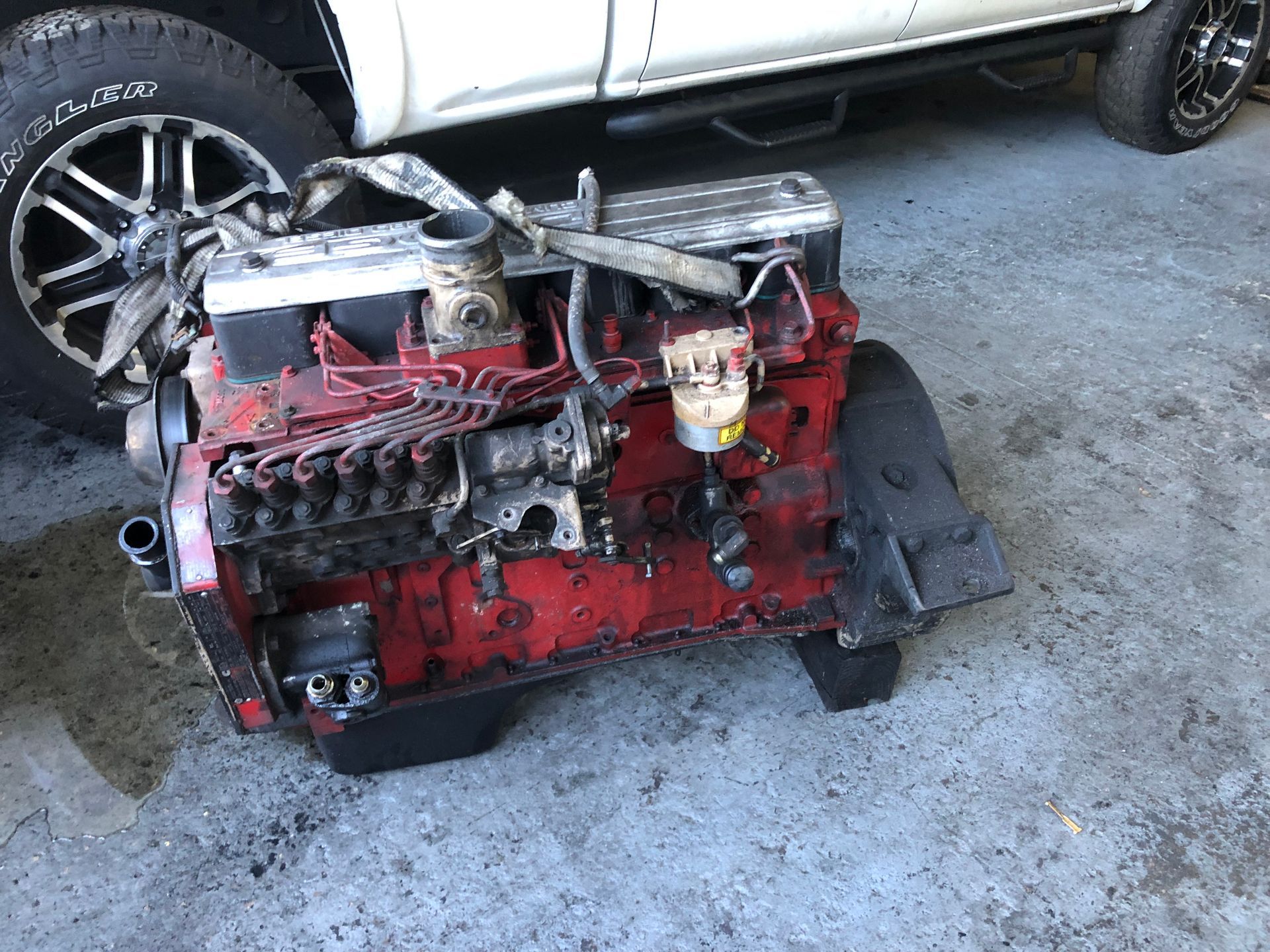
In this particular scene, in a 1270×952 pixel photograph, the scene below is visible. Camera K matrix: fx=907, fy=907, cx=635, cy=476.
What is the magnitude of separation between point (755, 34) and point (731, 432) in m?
2.14

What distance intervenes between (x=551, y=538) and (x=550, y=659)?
0.54 m

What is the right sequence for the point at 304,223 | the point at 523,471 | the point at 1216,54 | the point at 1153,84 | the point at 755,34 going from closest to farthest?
1. the point at 523,471
2. the point at 304,223
3. the point at 755,34
4. the point at 1153,84
5. the point at 1216,54

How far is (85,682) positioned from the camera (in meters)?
2.24

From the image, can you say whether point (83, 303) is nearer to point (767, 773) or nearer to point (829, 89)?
point (767, 773)

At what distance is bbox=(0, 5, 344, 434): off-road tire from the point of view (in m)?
2.41

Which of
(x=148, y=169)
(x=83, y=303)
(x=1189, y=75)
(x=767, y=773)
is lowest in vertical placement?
(x=767, y=773)

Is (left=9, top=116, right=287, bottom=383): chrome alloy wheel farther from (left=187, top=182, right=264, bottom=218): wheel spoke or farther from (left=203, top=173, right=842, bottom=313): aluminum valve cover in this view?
(left=203, top=173, right=842, bottom=313): aluminum valve cover

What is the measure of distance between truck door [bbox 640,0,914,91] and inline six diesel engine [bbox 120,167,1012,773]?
4.70ft

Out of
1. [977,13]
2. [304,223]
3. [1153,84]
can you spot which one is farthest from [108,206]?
[1153,84]

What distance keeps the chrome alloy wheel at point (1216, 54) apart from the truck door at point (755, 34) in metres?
1.85

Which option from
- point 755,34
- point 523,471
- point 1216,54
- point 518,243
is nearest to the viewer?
point 523,471

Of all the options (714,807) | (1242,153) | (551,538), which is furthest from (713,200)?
(1242,153)

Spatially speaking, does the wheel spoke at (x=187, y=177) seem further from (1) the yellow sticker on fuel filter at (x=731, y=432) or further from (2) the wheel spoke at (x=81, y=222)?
(1) the yellow sticker on fuel filter at (x=731, y=432)

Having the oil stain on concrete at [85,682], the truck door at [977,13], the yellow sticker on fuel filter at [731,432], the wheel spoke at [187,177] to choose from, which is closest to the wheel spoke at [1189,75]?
the truck door at [977,13]
